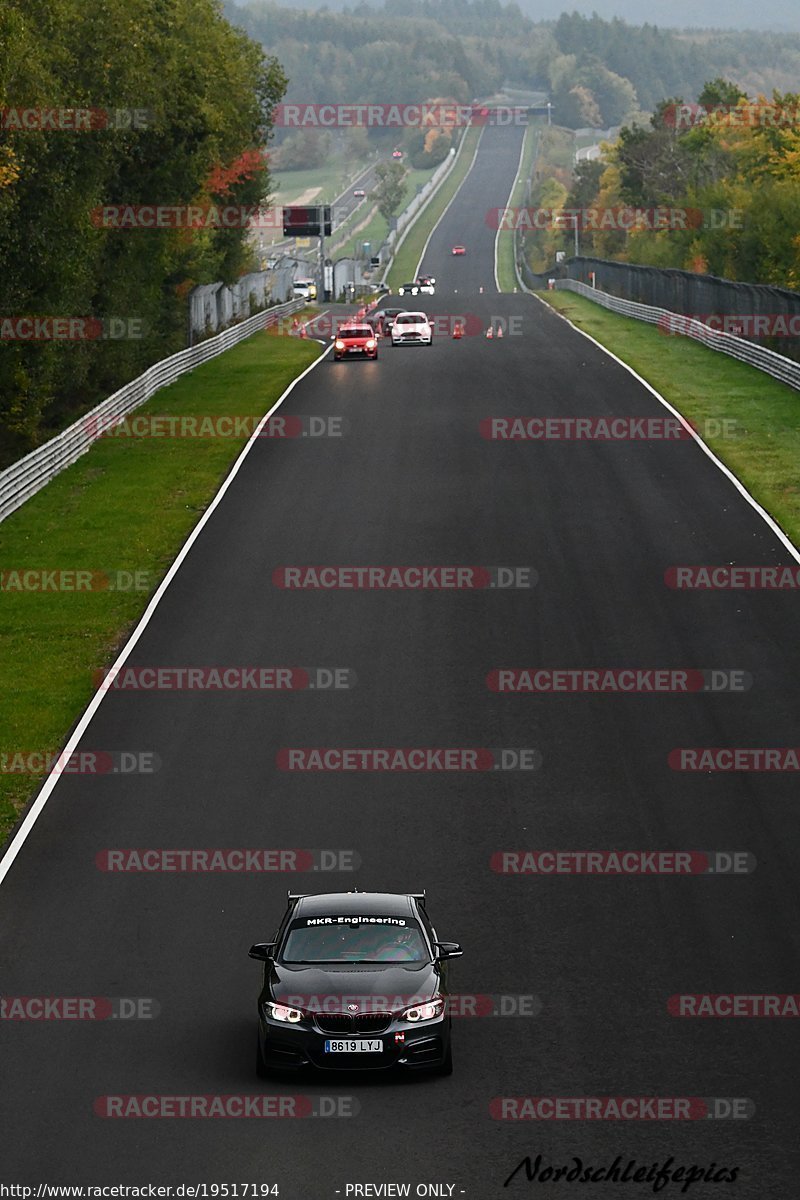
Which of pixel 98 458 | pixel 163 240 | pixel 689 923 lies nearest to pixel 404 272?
pixel 163 240

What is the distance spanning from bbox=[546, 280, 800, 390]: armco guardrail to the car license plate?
145 ft

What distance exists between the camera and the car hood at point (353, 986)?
46.0ft

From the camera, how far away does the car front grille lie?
13.9 m

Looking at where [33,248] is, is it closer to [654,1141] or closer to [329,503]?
[329,503]

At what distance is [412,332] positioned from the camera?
69.1 metres

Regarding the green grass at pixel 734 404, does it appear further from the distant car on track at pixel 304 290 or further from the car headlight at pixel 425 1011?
the distant car on track at pixel 304 290

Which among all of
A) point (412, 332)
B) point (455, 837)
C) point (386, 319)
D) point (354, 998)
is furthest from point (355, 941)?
point (386, 319)

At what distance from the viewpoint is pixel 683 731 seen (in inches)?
952

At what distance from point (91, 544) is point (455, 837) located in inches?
690

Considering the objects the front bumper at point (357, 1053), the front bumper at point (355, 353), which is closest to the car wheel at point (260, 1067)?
the front bumper at point (357, 1053)

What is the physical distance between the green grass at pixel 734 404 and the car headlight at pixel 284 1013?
22.6 metres

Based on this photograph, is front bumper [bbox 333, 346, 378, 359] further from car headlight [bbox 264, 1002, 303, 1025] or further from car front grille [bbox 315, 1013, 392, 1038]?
car front grille [bbox 315, 1013, 392, 1038]

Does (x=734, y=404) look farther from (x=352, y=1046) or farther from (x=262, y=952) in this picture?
(x=352, y=1046)

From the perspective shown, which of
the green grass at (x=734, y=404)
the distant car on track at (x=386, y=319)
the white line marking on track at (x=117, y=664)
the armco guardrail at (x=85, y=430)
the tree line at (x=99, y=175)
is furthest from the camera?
the distant car on track at (x=386, y=319)
